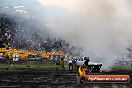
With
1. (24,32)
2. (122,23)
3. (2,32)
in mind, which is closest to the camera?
(122,23)

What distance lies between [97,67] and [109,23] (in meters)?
11.4

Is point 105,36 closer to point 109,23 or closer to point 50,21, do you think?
point 109,23

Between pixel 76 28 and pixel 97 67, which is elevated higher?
pixel 76 28

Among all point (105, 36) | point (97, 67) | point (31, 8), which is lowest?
point (97, 67)

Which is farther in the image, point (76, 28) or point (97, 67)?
point (97, 67)

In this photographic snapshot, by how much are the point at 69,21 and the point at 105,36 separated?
16.8 feet

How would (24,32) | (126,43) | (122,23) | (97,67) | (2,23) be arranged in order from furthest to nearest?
(24,32), (2,23), (97,67), (126,43), (122,23)

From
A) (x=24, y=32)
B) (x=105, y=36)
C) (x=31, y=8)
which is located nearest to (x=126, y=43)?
(x=105, y=36)

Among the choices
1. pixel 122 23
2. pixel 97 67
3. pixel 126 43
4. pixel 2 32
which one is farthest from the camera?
pixel 2 32

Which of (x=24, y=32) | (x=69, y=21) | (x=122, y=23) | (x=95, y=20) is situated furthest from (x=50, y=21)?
(x=24, y=32)

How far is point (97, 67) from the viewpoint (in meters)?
52.1

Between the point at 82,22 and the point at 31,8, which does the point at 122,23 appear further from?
the point at 31,8

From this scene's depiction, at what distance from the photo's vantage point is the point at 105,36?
43.7m

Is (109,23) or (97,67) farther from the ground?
(109,23)
